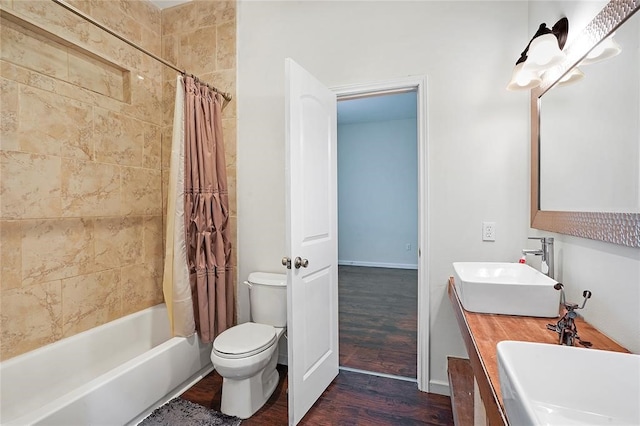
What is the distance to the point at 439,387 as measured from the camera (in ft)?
6.46

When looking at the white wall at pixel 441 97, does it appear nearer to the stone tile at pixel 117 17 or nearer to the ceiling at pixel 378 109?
Answer: the stone tile at pixel 117 17

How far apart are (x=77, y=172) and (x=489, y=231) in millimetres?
2684

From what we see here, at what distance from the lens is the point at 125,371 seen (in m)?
1.55

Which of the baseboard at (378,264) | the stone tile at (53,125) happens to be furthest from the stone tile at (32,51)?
the baseboard at (378,264)

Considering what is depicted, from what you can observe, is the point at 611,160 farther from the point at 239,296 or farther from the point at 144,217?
the point at 144,217

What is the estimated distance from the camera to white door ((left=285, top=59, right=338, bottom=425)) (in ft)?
5.36

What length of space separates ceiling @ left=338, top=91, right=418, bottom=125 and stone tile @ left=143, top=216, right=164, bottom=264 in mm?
2889

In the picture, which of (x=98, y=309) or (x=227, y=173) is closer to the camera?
(x=98, y=309)

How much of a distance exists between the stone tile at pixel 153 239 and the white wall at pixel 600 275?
2735mm

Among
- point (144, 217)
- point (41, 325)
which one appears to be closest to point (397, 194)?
point (144, 217)

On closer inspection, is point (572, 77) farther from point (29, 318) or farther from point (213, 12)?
point (29, 318)

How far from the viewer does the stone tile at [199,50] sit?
2.43 m

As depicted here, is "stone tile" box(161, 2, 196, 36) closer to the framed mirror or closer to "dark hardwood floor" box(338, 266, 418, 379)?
the framed mirror

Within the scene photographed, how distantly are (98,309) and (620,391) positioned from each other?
2.61 meters
